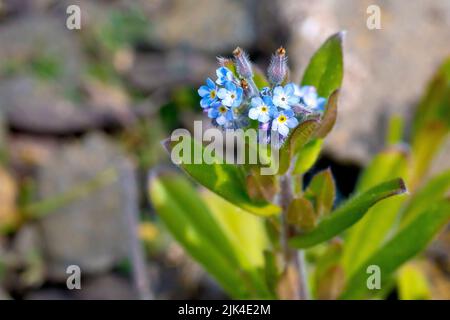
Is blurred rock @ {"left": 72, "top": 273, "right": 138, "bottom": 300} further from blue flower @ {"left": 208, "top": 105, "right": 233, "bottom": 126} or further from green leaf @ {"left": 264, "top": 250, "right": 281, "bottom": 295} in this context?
blue flower @ {"left": 208, "top": 105, "right": 233, "bottom": 126}

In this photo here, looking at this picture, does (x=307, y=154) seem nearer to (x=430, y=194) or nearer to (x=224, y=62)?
(x=224, y=62)

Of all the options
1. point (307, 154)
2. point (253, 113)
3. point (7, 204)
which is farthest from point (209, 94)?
point (7, 204)

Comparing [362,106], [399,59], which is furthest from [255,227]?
[399,59]

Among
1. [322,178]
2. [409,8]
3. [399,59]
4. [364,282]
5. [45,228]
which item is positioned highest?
[409,8]

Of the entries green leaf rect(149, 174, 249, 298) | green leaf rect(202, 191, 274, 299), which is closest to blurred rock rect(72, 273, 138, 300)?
green leaf rect(202, 191, 274, 299)

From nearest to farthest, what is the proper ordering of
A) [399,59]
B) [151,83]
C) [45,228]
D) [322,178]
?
1. [322,178]
2. [45,228]
3. [399,59]
4. [151,83]

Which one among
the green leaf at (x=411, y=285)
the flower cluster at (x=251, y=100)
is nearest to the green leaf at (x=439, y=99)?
the green leaf at (x=411, y=285)

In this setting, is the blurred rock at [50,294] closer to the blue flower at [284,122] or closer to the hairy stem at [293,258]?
the hairy stem at [293,258]

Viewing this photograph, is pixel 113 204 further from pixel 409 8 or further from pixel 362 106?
pixel 409 8

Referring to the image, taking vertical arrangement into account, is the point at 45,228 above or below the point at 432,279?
above
